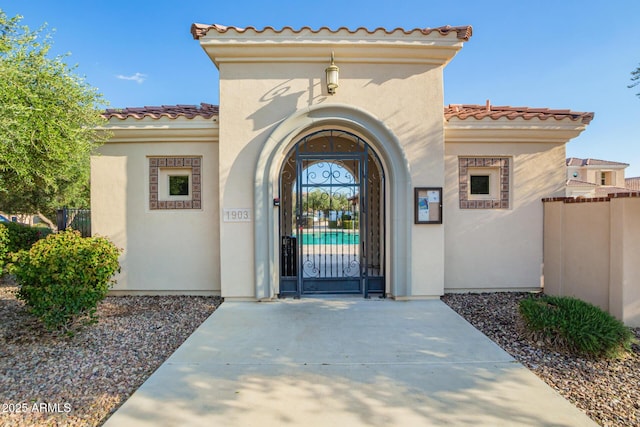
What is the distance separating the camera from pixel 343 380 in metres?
3.64

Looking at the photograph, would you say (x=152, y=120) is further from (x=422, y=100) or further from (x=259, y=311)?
(x=422, y=100)

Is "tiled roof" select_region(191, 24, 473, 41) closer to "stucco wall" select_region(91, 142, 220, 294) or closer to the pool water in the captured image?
"stucco wall" select_region(91, 142, 220, 294)

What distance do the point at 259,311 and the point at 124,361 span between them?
2348mm

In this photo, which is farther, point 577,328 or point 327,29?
point 327,29

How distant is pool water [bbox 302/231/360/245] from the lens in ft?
23.2

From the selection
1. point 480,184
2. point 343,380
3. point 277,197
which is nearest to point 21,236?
point 277,197

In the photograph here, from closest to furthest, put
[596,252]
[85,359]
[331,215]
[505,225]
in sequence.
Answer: [85,359] → [596,252] → [331,215] → [505,225]

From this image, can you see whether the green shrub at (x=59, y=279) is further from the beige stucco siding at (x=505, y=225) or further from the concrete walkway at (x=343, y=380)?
the beige stucco siding at (x=505, y=225)

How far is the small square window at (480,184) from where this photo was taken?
739 cm

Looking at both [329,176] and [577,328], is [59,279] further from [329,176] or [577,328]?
[577,328]

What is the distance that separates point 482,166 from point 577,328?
396 cm

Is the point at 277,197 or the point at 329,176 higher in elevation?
the point at 329,176

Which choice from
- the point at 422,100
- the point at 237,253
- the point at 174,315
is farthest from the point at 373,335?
the point at 422,100

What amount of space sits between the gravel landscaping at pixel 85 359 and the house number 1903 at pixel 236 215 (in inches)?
72.4
